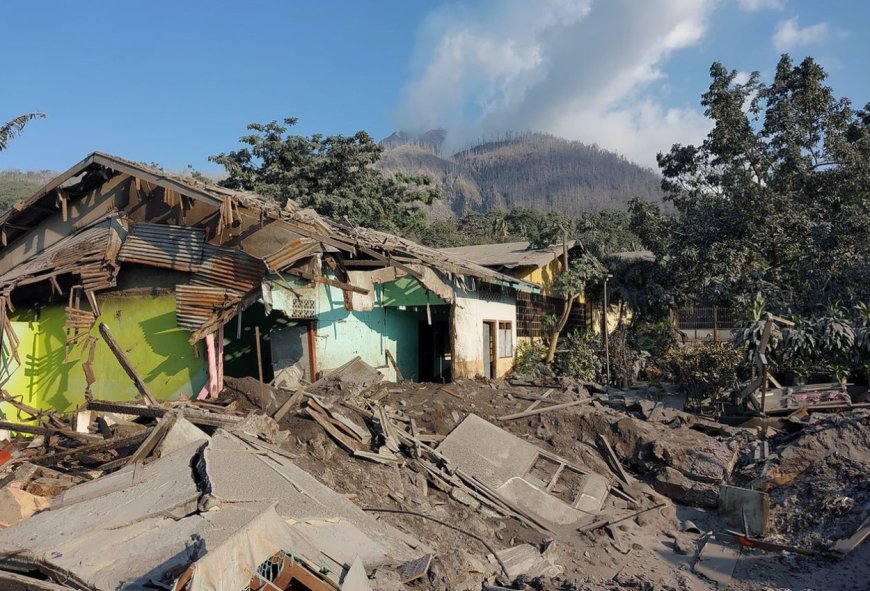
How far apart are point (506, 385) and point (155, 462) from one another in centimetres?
864

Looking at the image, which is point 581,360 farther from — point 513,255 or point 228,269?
point 228,269

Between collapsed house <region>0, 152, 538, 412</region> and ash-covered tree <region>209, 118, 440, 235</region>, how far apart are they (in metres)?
11.5

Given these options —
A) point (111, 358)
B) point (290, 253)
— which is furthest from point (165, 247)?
point (290, 253)

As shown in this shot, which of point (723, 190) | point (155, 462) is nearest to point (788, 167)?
point (723, 190)

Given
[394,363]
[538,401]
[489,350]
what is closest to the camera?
[538,401]

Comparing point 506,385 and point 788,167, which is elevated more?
point 788,167

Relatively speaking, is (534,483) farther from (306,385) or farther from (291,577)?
(291,577)

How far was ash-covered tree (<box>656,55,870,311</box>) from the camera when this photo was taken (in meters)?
16.8

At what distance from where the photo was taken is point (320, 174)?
991 inches

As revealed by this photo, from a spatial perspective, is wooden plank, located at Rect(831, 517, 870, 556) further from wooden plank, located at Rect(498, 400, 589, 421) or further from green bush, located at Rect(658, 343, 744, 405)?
green bush, located at Rect(658, 343, 744, 405)

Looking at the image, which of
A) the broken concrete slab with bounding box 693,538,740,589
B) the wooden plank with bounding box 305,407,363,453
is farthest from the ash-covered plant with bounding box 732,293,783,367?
the wooden plank with bounding box 305,407,363,453

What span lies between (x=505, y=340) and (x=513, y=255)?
307cm

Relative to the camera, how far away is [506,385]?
14.2 m

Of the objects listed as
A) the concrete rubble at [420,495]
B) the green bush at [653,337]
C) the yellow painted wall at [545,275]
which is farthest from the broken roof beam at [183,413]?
the green bush at [653,337]
